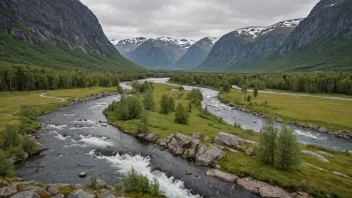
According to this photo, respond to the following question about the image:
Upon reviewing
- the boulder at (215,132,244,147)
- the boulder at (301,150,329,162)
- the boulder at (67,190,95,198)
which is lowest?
the boulder at (301,150,329,162)

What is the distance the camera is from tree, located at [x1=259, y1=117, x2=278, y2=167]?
50.5 metres

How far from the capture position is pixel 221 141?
63469mm

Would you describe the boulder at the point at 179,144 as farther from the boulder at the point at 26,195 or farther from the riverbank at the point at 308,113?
the riverbank at the point at 308,113

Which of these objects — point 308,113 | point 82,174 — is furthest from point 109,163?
point 308,113

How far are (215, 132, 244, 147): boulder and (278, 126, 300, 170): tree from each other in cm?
1410

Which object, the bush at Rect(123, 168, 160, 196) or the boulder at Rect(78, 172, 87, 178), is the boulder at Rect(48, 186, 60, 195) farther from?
the bush at Rect(123, 168, 160, 196)

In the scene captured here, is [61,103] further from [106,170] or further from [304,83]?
[304,83]

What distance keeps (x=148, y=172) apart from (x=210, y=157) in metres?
14.2

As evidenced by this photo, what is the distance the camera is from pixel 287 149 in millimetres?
48500

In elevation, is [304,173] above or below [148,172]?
above

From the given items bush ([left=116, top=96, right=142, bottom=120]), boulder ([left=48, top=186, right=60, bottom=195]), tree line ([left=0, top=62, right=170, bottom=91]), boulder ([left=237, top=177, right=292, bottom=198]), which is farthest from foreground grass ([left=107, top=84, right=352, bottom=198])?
tree line ([left=0, top=62, right=170, bottom=91])

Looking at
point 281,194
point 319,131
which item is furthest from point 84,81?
point 281,194

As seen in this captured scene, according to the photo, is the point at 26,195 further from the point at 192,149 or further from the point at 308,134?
the point at 308,134

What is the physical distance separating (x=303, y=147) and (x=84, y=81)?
167444 millimetres
